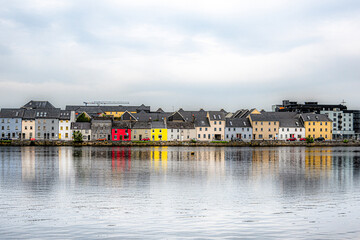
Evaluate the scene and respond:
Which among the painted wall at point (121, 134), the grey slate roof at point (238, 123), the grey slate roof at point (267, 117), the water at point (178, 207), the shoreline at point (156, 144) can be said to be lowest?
the shoreline at point (156, 144)

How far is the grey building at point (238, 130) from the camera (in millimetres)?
127250

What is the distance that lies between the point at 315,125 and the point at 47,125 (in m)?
73.8

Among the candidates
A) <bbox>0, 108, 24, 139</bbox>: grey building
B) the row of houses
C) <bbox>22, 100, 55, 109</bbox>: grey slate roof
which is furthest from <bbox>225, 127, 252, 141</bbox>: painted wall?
<bbox>22, 100, 55, 109</bbox>: grey slate roof

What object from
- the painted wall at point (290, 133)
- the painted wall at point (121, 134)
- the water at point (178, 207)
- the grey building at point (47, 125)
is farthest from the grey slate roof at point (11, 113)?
the water at point (178, 207)

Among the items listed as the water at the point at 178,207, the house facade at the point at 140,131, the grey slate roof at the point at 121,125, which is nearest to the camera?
the water at the point at 178,207

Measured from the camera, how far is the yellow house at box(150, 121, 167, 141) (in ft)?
406

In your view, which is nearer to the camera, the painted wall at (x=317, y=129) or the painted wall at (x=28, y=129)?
the painted wall at (x=28, y=129)

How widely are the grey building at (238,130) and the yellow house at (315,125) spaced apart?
52.7 feet

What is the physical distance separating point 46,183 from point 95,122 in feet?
293

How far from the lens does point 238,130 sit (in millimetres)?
127312

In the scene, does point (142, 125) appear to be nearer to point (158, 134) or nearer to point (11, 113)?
point (158, 134)

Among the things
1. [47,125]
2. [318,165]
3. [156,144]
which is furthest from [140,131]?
[318,165]

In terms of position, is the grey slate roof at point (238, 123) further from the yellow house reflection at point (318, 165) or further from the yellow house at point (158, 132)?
the yellow house reflection at point (318, 165)

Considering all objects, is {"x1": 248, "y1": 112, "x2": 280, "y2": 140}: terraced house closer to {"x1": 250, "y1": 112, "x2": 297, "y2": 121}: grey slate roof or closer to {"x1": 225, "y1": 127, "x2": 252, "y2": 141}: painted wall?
{"x1": 250, "y1": 112, "x2": 297, "y2": 121}: grey slate roof
